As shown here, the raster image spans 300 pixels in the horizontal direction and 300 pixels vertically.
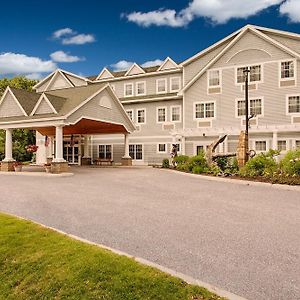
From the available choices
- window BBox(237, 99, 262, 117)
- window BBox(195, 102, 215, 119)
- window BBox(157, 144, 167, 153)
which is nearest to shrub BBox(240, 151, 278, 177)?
window BBox(237, 99, 262, 117)

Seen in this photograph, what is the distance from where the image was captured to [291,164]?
15727 millimetres

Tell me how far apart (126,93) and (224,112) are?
40.0ft

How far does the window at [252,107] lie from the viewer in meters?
27.1

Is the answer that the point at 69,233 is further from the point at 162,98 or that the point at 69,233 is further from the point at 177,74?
the point at 177,74

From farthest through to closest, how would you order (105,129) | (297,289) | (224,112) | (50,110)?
(105,129) < (224,112) < (50,110) < (297,289)

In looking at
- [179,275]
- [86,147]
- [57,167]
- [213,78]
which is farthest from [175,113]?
[179,275]

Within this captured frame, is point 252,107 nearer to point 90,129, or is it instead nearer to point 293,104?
point 293,104

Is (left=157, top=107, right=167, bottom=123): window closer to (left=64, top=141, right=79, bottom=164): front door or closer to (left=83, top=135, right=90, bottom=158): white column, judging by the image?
(left=83, top=135, right=90, bottom=158): white column

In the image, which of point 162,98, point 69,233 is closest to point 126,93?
point 162,98

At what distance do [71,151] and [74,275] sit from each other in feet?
104

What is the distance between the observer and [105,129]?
30.6 m

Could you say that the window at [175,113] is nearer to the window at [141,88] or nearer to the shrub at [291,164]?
the window at [141,88]

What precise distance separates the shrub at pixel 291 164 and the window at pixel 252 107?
11.3 metres

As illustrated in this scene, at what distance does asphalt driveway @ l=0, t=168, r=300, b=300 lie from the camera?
5.11m
